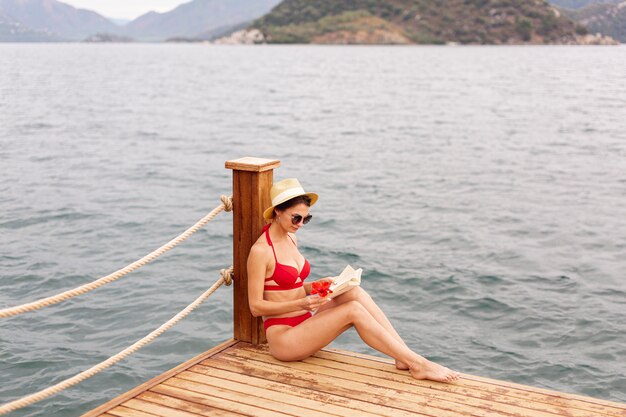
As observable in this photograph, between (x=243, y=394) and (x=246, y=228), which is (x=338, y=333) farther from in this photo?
(x=246, y=228)

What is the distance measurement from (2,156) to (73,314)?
15.1 meters

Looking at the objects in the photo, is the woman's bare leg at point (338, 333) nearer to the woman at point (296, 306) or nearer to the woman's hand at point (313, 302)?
the woman at point (296, 306)

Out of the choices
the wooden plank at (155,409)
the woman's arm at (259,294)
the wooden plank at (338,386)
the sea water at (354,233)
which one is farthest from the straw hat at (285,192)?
the sea water at (354,233)

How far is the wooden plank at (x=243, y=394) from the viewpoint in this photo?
4.52 meters

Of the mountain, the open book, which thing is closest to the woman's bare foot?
the open book

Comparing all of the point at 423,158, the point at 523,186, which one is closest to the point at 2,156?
the point at 423,158

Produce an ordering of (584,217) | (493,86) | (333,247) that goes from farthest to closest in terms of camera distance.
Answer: (493,86), (584,217), (333,247)

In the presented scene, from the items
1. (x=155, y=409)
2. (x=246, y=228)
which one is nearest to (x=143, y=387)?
(x=155, y=409)

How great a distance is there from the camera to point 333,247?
520 inches

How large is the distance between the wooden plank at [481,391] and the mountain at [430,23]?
509ft

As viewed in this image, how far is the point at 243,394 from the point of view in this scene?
15.5 ft

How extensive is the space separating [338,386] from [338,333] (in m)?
0.39

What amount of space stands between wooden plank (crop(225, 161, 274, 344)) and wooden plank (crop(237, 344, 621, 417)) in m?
0.61

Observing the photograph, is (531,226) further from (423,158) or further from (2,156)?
(2,156)
